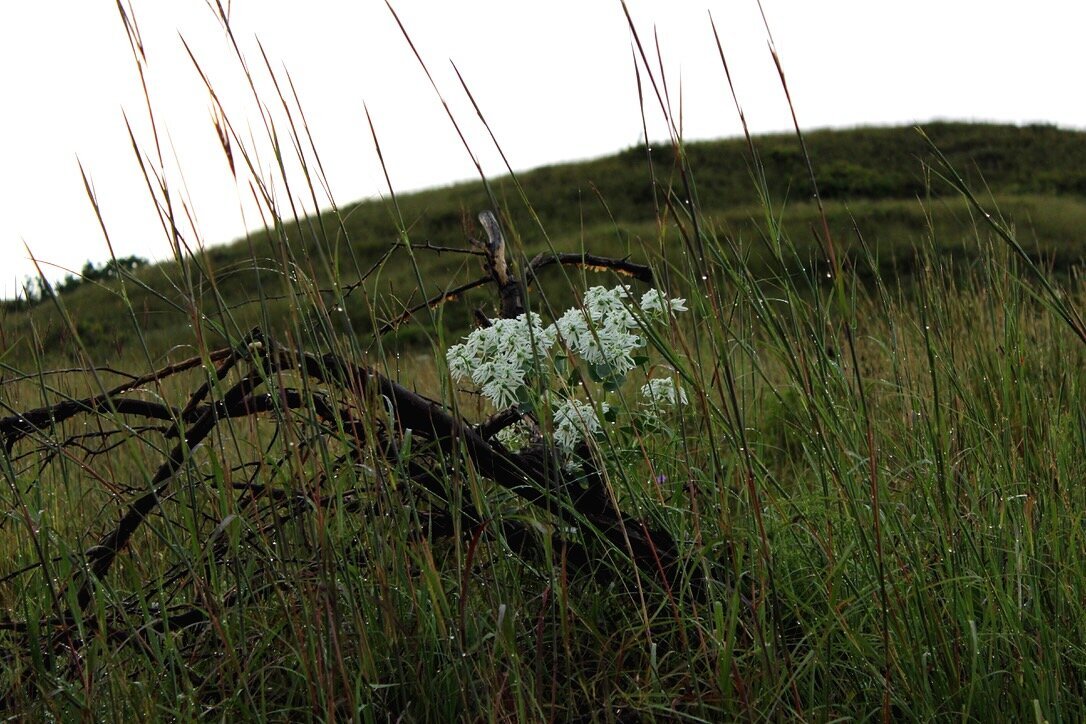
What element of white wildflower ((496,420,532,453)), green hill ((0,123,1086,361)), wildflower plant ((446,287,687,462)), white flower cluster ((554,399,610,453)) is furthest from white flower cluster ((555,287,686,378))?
green hill ((0,123,1086,361))

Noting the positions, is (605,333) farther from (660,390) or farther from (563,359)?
(660,390)

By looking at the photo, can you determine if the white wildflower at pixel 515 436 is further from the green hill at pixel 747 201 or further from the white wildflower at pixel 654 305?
the green hill at pixel 747 201

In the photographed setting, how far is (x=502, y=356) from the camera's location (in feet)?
5.62

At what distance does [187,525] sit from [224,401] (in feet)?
0.88

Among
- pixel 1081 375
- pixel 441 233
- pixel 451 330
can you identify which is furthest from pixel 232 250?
pixel 1081 375

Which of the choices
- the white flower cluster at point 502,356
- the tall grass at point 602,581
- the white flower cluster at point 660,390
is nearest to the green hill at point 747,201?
the white flower cluster at point 660,390

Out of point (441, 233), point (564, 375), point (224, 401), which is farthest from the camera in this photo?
point (441, 233)

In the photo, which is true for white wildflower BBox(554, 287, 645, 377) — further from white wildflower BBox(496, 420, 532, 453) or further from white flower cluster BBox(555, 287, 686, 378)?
white wildflower BBox(496, 420, 532, 453)

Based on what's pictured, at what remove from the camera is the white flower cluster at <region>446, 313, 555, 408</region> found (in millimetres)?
1691

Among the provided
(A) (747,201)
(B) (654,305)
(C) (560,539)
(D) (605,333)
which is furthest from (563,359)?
(A) (747,201)

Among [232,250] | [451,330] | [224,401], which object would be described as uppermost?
[232,250]

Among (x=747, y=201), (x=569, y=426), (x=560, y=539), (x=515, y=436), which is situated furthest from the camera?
(x=747, y=201)

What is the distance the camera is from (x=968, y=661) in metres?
1.34

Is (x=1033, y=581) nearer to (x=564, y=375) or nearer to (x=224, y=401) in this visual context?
(x=564, y=375)
